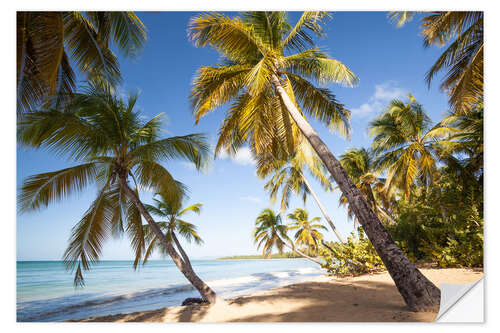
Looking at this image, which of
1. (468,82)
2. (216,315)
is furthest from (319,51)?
(216,315)

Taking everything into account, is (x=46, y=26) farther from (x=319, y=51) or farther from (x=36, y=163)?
(x=319, y=51)

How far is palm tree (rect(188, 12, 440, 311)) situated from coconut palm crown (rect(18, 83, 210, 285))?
963mm

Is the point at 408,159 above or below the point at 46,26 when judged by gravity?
below

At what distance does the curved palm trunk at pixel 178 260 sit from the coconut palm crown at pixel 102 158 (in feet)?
0.29

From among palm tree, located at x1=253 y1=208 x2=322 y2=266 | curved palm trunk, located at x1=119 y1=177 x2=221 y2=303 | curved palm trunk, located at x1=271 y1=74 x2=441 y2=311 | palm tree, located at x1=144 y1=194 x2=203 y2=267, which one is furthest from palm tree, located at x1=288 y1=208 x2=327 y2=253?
curved palm trunk, located at x1=271 y1=74 x2=441 y2=311

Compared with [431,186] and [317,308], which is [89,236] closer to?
[317,308]

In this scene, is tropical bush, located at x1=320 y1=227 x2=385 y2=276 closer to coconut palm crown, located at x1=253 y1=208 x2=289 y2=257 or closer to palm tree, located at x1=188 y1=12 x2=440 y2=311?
palm tree, located at x1=188 y1=12 x2=440 y2=311

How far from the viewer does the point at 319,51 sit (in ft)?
13.9

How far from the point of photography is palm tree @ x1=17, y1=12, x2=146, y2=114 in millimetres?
2754

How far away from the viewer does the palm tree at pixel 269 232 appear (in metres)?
13.2

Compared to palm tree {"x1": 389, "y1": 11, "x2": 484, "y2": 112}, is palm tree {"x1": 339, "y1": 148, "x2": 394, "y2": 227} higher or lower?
palm tree {"x1": 389, "y1": 11, "x2": 484, "y2": 112}
